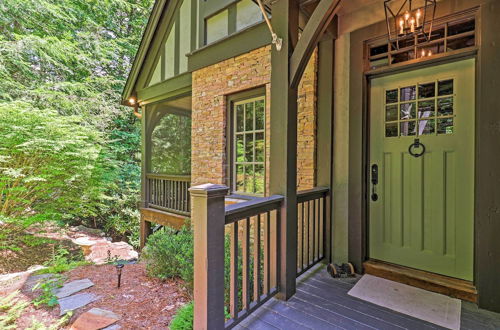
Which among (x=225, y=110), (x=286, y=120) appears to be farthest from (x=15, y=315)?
(x=225, y=110)

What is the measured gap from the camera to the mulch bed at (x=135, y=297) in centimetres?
261

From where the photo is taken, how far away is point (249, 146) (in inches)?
156

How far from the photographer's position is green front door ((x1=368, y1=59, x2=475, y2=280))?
7.20 ft

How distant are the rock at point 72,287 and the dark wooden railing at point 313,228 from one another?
2.90 m

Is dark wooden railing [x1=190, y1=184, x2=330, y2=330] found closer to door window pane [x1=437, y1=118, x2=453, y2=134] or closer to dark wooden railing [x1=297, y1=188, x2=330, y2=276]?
dark wooden railing [x1=297, y1=188, x2=330, y2=276]

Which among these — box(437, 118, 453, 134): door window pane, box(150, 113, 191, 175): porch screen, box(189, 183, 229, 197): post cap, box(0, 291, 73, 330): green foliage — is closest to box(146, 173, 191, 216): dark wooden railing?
box(150, 113, 191, 175): porch screen

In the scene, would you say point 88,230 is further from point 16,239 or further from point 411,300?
point 411,300

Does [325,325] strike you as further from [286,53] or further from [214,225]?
[286,53]

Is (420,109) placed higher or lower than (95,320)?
higher

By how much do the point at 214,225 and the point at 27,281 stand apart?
3.89 metres

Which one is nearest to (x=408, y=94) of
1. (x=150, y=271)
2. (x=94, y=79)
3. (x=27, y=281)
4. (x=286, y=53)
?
(x=286, y=53)

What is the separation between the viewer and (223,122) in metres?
4.20

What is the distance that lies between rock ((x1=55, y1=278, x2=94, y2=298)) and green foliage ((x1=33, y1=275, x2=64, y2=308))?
→ 2.7 inches

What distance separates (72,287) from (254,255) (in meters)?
2.87
